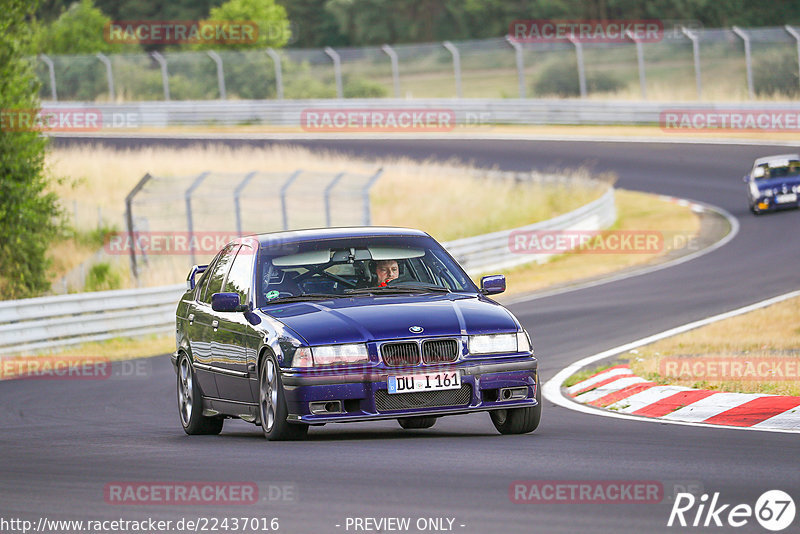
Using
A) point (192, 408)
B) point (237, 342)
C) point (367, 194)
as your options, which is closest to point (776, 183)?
point (367, 194)

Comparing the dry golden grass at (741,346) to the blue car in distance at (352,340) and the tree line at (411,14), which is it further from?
the tree line at (411,14)

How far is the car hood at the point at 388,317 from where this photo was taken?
8898 millimetres

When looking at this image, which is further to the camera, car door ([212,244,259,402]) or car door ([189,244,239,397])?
car door ([189,244,239,397])

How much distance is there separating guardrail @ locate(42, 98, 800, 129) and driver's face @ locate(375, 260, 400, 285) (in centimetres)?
3534

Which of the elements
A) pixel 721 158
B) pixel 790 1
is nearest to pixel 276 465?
pixel 721 158

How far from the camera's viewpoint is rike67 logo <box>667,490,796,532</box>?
600cm

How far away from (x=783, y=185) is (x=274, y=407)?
2436cm

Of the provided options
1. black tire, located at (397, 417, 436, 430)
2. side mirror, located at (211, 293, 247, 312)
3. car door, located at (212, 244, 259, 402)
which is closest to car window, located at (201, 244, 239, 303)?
car door, located at (212, 244, 259, 402)

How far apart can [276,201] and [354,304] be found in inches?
958

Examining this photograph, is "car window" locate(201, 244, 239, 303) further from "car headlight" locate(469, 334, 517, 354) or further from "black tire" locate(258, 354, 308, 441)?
"car headlight" locate(469, 334, 517, 354)

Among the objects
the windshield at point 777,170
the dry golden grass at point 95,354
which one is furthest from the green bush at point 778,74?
the dry golden grass at point 95,354

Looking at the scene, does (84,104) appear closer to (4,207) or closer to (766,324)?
(4,207)

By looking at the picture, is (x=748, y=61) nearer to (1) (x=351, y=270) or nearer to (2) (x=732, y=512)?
(1) (x=351, y=270)

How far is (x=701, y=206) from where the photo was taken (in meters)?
34.4
